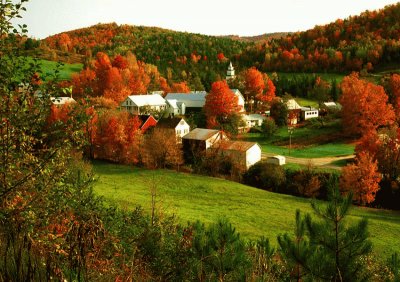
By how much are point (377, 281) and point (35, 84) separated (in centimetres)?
984

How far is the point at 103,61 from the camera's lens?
3686 inches

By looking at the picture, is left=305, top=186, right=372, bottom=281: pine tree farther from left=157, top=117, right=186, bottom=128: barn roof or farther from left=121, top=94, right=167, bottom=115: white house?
left=121, top=94, right=167, bottom=115: white house

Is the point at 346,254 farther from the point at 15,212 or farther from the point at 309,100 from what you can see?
the point at 309,100

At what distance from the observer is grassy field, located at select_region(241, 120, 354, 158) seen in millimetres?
56619

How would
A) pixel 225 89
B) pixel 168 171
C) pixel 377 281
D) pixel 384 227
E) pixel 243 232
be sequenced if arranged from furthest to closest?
pixel 225 89 < pixel 168 171 < pixel 384 227 < pixel 243 232 < pixel 377 281

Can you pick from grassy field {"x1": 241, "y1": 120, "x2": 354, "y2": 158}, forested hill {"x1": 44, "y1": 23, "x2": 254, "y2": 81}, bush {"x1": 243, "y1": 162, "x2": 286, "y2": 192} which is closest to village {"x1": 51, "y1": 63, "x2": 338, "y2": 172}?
bush {"x1": 243, "y1": 162, "x2": 286, "y2": 192}

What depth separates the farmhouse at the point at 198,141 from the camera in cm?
5228

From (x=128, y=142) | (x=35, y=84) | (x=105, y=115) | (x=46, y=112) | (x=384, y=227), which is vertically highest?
(x=35, y=84)

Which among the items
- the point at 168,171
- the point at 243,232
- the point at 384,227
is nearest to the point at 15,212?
the point at 243,232

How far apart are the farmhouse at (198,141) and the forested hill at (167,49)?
6595 cm

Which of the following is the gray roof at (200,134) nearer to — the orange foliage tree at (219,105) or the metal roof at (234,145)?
the metal roof at (234,145)

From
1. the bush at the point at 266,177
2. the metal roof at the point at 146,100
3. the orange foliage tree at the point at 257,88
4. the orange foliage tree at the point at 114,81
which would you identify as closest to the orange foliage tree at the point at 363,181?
the bush at the point at 266,177

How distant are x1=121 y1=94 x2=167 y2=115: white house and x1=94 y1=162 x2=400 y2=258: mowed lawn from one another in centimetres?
2371

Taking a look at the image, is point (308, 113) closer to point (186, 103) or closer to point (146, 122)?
point (186, 103)
